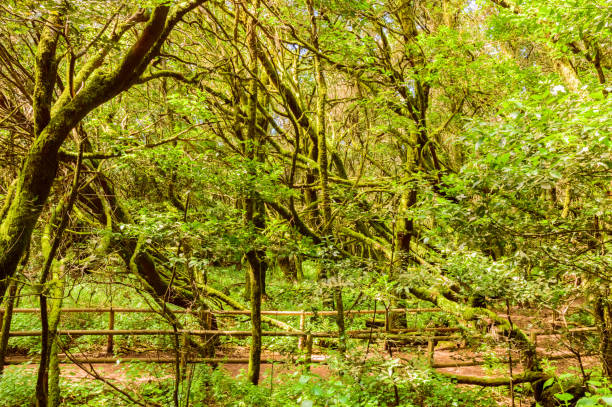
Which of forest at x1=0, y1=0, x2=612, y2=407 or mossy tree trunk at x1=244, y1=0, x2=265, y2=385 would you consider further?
mossy tree trunk at x1=244, y1=0, x2=265, y2=385

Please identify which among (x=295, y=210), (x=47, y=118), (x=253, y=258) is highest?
(x=47, y=118)

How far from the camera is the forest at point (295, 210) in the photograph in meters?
3.73

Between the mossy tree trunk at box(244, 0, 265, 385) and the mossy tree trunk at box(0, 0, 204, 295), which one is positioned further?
the mossy tree trunk at box(244, 0, 265, 385)

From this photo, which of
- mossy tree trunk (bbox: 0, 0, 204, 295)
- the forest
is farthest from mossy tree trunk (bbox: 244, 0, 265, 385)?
mossy tree trunk (bbox: 0, 0, 204, 295)

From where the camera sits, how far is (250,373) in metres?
6.16

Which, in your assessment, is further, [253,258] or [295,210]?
[295,210]

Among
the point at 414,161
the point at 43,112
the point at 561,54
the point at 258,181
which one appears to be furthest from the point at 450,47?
the point at 43,112

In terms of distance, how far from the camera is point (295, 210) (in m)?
6.89

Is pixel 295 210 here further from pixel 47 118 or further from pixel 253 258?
pixel 47 118

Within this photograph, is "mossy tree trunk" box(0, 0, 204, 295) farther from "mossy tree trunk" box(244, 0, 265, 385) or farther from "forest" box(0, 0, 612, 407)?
"mossy tree trunk" box(244, 0, 265, 385)

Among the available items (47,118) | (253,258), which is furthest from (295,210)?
(47,118)

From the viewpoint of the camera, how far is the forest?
3.73 meters

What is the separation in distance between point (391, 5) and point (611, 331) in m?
8.02

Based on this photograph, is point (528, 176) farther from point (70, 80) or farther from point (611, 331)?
point (70, 80)
